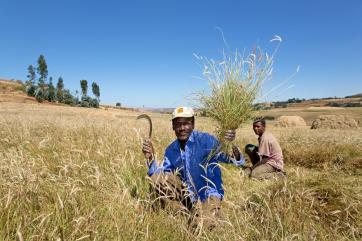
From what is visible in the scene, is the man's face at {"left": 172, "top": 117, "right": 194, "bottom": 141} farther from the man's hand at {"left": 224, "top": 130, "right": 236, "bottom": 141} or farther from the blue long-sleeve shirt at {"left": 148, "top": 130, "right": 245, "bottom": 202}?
the man's hand at {"left": 224, "top": 130, "right": 236, "bottom": 141}

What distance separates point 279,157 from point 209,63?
5.55 metres

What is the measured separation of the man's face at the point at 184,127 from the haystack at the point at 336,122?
2750 cm

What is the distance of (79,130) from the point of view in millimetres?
9656

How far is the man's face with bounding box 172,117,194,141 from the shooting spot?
5152mm

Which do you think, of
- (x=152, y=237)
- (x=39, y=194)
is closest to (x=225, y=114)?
(x=152, y=237)

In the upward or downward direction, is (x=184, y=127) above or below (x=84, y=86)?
below

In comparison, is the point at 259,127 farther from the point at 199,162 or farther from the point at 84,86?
the point at 84,86

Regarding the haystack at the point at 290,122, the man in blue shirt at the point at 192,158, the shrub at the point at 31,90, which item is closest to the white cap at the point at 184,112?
the man in blue shirt at the point at 192,158

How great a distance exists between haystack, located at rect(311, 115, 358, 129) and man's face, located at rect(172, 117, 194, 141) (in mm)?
27499

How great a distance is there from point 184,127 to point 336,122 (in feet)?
93.9

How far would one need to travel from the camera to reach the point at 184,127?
5.15 meters

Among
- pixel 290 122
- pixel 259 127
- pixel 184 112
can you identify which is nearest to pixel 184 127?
pixel 184 112

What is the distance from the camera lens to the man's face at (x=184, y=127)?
16.9 feet

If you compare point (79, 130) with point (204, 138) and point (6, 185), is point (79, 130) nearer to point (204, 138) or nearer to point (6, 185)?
point (204, 138)
